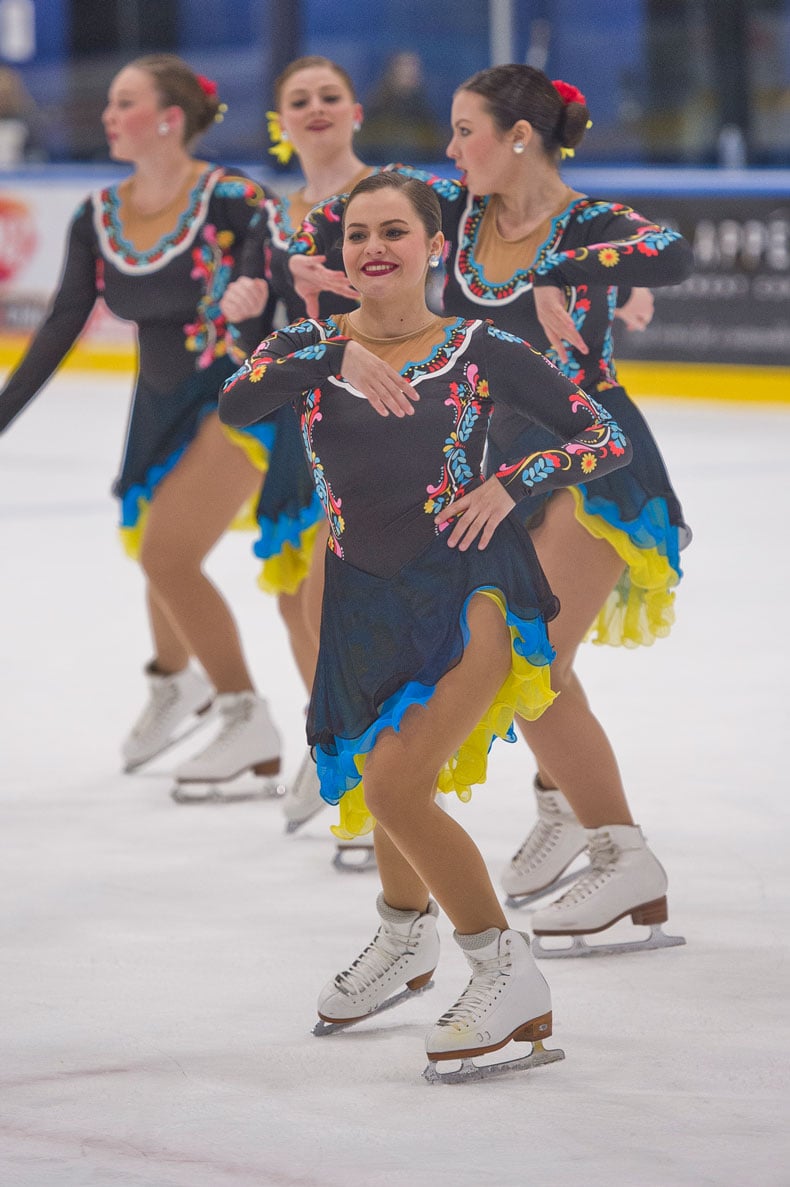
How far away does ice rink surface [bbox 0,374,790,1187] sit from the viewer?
240 cm

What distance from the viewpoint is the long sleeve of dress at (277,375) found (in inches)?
103

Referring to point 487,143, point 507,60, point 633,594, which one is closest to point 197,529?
point 633,594

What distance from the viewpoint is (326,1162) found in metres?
2.36

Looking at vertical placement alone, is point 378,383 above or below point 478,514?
above

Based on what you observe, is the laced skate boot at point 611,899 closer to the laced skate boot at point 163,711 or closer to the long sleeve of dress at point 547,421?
the long sleeve of dress at point 547,421

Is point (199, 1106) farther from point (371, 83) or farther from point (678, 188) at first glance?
point (371, 83)

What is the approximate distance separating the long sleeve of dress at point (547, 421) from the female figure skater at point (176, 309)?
5.02 feet

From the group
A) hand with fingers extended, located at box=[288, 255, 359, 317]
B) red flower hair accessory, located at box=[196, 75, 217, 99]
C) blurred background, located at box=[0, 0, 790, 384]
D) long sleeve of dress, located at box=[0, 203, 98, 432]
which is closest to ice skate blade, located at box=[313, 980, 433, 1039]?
hand with fingers extended, located at box=[288, 255, 359, 317]

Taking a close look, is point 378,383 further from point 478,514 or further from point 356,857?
point 356,857

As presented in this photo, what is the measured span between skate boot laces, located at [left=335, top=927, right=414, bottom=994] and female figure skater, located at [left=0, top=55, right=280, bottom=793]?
1.40 m

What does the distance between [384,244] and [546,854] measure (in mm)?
1314

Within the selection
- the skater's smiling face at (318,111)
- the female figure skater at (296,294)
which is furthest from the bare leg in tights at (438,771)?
the skater's smiling face at (318,111)

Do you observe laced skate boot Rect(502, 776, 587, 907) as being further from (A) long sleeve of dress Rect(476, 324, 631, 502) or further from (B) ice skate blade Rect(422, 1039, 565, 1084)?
(A) long sleeve of dress Rect(476, 324, 631, 502)

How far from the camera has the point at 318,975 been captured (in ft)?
10.2
